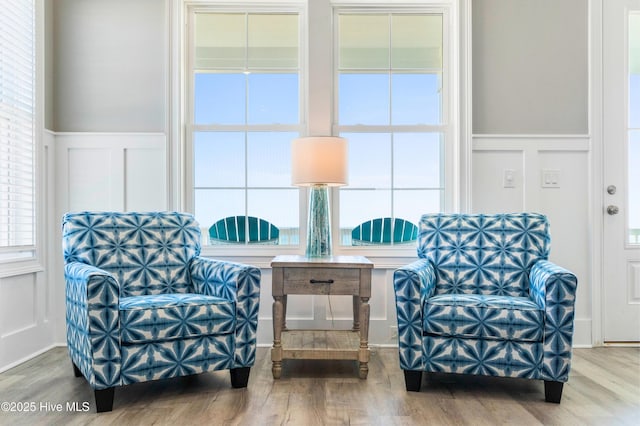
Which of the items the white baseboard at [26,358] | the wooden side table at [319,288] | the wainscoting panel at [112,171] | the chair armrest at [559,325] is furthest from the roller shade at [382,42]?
the white baseboard at [26,358]

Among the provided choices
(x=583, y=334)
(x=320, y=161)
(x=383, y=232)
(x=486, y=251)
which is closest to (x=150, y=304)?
(x=320, y=161)

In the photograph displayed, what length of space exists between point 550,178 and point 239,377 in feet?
7.62

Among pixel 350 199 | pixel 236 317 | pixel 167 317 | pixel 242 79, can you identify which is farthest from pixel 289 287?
pixel 242 79

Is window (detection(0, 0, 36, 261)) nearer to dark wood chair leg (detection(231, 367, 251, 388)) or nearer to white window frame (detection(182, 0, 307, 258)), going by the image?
white window frame (detection(182, 0, 307, 258))

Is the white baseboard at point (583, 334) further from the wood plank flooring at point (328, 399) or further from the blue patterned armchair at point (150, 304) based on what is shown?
the blue patterned armchair at point (150, 304)

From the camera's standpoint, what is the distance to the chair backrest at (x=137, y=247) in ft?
8.11

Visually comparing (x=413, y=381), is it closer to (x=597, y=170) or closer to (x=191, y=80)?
(x=597, y=170)

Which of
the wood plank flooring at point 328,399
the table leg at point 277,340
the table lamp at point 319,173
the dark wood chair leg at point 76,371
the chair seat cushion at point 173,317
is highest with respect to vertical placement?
the table lamp at point 319,173

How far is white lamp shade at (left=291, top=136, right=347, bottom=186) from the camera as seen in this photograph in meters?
2.67

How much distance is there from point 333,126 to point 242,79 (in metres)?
0.70

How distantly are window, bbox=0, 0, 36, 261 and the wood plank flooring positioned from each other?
2.44 feet

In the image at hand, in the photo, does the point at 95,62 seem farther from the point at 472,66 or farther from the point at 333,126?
the point at 472,66

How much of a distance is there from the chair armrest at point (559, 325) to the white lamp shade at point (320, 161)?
1202 mm

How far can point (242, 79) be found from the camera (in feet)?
10.8
